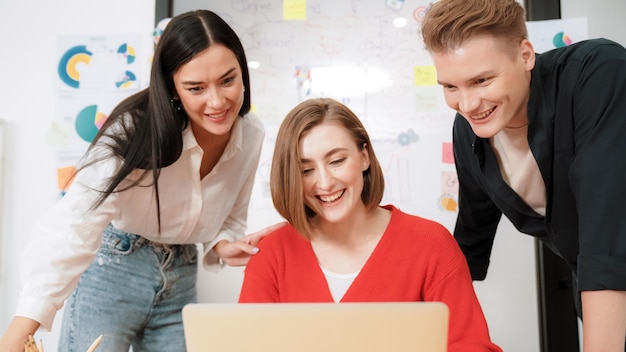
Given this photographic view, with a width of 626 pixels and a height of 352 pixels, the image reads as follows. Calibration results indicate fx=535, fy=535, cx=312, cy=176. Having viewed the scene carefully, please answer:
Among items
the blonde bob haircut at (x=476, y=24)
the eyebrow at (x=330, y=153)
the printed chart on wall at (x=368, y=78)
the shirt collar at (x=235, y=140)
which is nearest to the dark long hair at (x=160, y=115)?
the shirt collar at (x=235, y=140)

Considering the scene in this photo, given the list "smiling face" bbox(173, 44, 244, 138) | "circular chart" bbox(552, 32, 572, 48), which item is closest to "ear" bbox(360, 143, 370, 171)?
"smiling face" bbox(173, 44, 244, 138)

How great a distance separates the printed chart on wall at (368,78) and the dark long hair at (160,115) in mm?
774

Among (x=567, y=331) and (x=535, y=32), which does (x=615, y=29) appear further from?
(x=567, y=331)

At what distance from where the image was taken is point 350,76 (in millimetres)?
1996

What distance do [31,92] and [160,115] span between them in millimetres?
1307

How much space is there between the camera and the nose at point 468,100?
97 cm

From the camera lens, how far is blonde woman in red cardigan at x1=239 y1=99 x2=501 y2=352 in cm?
113

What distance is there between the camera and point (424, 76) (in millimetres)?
1963

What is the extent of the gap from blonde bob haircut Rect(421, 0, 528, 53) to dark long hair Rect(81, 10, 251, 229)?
0.50 metres

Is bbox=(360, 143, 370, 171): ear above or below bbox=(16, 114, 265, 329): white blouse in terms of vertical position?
above

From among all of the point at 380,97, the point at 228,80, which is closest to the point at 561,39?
the point at 380,97

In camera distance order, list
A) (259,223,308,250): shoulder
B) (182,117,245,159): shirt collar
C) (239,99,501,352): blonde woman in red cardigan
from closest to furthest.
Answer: (239,99,501,352): blonde woman in red cardigan < (259,223,308,250): shoulder < (182,117,245,159): shirt collar

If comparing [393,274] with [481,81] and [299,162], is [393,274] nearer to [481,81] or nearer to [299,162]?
[299,162]

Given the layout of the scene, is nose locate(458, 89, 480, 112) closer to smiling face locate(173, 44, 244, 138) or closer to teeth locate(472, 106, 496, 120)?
teeth locate(472, 106, 496, 120)
